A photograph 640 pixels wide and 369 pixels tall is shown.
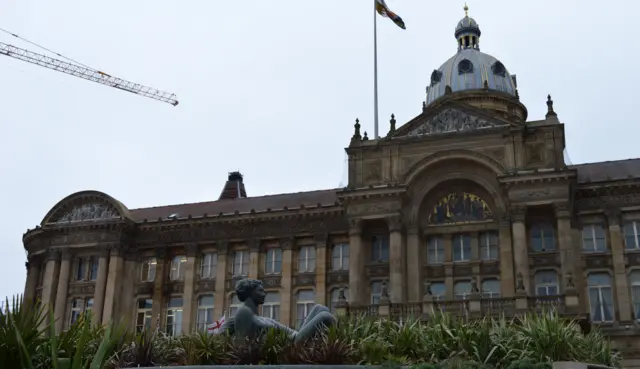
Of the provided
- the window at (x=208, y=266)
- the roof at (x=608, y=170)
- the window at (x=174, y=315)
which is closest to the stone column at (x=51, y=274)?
the window at (x=174, y=315)

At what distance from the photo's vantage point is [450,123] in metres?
44.8

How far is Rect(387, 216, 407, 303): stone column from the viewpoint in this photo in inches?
1667

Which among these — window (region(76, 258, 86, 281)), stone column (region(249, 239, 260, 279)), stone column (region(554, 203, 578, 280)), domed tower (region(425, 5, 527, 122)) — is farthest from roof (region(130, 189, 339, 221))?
stone column (region(554, 203, 578, 280))

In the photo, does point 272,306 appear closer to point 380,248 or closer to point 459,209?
point 380,248

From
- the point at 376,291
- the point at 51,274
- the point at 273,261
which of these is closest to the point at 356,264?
the point at 376,291

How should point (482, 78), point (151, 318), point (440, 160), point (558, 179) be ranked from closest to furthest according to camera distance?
point (558, 179) < point (440, 160) < point (151, 318) < point (482, 78)

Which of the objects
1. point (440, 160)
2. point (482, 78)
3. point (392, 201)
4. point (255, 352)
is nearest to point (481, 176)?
point (440, 160)

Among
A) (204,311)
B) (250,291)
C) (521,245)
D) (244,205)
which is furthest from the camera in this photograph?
(244,205)

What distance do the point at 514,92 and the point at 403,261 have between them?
25.5 m

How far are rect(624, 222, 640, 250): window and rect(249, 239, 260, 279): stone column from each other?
21.8 m

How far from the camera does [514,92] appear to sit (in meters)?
63.3

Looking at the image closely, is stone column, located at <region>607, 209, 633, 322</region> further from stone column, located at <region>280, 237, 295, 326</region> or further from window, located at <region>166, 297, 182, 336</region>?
window, located at <region>166, 297, 182, 336</region>

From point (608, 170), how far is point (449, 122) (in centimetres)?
1096

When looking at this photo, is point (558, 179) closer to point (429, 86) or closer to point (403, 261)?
point (403, 261)
